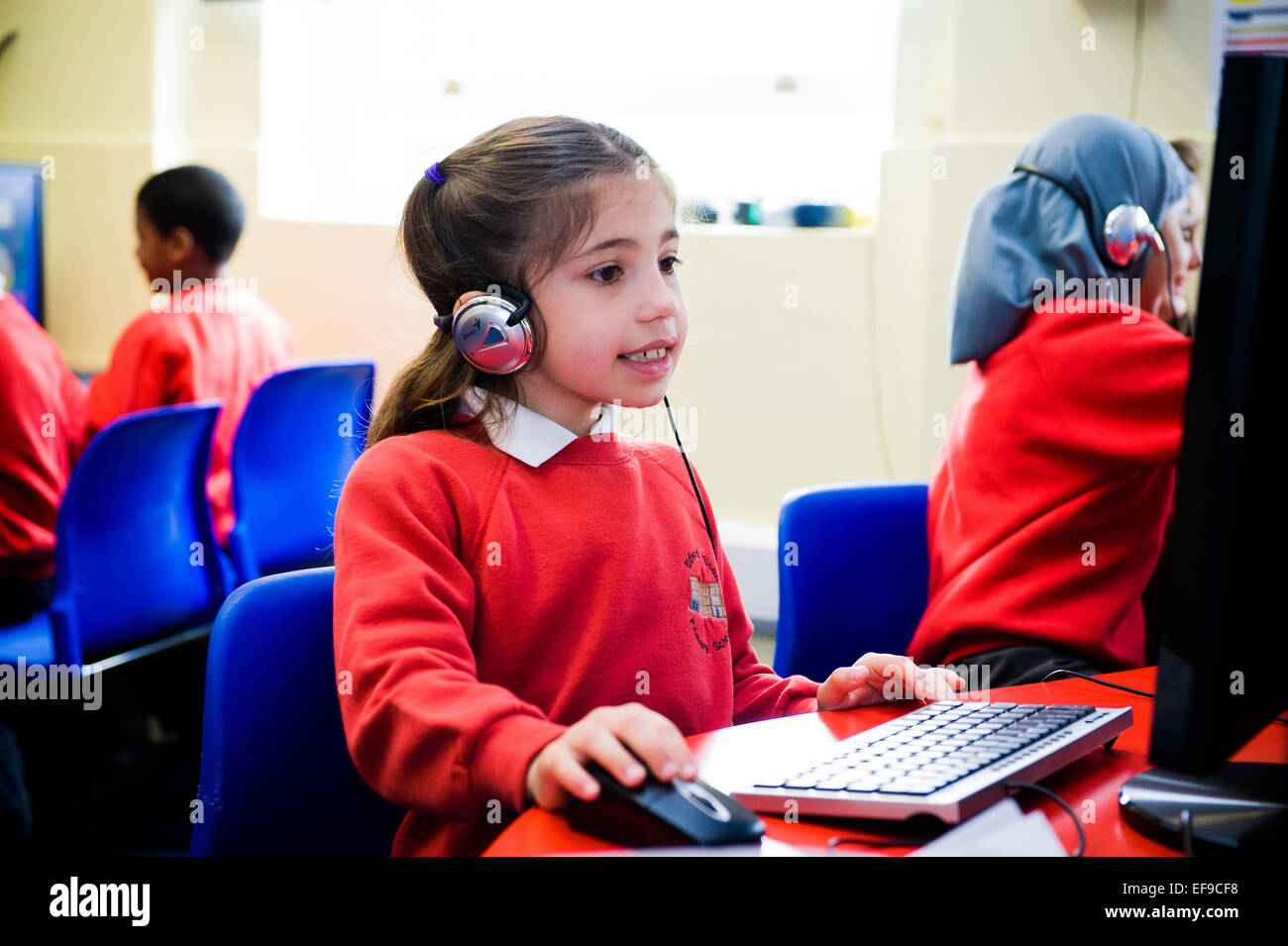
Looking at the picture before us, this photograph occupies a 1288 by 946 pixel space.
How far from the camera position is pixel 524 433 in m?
1.04

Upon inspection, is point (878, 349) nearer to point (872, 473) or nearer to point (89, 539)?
point (872, 473)

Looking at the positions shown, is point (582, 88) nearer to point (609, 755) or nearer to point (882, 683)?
point (882, 683)

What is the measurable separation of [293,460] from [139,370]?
42cm

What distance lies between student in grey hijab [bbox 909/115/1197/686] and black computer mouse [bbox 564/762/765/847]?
807mm

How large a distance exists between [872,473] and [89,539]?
1.99 m

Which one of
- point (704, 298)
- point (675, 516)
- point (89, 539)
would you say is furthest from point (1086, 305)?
point (704, 298)

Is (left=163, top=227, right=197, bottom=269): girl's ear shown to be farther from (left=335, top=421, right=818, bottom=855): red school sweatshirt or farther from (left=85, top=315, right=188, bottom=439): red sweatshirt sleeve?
(left=335, top=421, right=818, bottom=855): red school sweatshirt

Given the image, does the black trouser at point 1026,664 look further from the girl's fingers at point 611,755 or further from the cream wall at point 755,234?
the cream wall at point 755,234

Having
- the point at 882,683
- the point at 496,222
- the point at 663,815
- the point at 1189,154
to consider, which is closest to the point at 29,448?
the point at 496,222

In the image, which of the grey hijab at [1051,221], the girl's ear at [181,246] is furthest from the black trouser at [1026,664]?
the girl's ear at [181,246]
